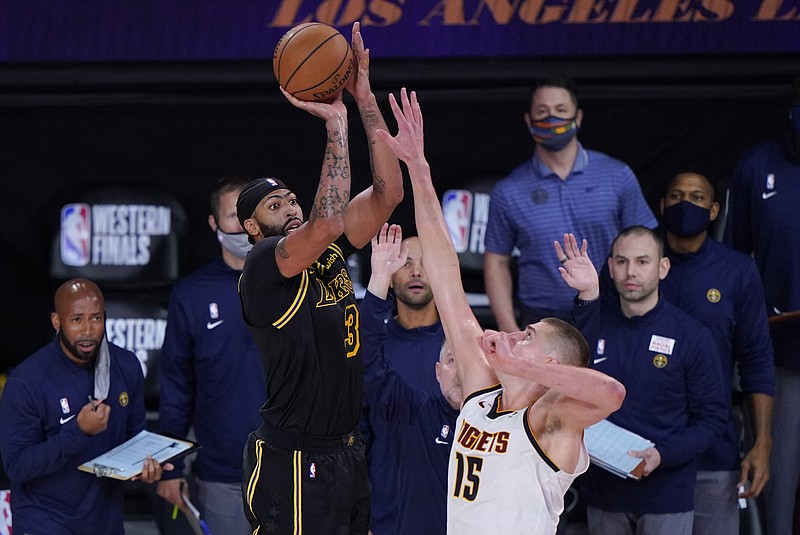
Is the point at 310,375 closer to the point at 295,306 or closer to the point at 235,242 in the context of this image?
the point at 295,306

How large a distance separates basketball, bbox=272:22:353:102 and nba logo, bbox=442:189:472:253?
95.9 inches

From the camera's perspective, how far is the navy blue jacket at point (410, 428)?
533cm

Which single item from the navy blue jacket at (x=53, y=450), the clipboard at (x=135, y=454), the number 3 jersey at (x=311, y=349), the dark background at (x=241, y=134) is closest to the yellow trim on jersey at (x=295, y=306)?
the number 3 jersey at (x=311, y=349)

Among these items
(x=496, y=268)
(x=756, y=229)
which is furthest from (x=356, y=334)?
(x=756, y=229)

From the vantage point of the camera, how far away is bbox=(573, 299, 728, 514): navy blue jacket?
6070mm

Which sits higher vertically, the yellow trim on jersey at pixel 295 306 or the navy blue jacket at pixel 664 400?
the yellow trim on jersey at pixel 295 306

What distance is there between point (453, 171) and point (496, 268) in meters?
0.95

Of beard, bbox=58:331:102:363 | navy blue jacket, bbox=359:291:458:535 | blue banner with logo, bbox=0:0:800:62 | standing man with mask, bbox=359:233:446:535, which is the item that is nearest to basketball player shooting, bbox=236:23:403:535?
navy blue jacket, bbox=359:291:458:535

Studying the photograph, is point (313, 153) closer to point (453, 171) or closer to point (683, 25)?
point (453, 171)

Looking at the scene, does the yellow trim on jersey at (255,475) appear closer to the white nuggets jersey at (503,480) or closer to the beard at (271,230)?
the beard at (271,230)

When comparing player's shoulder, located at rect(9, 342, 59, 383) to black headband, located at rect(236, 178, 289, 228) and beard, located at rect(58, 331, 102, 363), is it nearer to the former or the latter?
beard, located at rect(58, 331, 102, 363)

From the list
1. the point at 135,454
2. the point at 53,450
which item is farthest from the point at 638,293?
the point at 53,450

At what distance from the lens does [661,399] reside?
6.14 m

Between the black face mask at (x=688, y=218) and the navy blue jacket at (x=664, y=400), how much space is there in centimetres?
43
